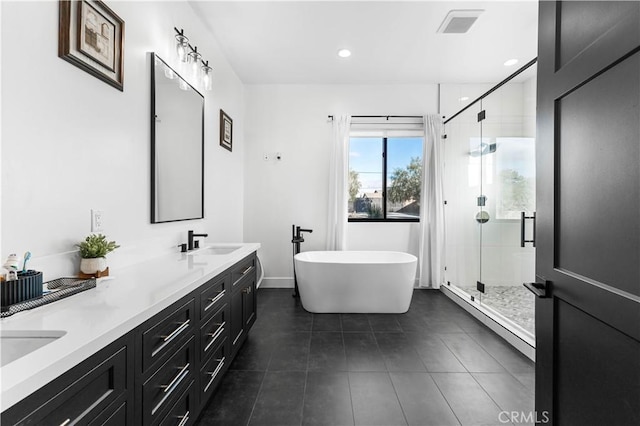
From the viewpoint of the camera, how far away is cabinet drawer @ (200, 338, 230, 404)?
164 cm

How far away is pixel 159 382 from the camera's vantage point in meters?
1.20

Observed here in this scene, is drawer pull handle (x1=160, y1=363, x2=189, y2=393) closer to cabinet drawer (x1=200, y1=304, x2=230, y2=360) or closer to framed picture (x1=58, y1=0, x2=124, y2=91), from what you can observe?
cabinet drawer (x1=200, y1=304, x2=230, y2=360)

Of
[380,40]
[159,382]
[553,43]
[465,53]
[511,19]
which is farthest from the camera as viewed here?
[465,53]

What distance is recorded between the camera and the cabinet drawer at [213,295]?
162 centimetres

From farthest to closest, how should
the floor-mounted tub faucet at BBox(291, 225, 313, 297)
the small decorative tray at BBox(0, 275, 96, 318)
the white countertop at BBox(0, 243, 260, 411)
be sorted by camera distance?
1. the floor-mounted tub faucet at BBox(291, 225, 313, 297)
2. the small decorative tray at BBox(0, 275, 96, 318)
3. the white countertop at BBox(0, 243, 260, 411)

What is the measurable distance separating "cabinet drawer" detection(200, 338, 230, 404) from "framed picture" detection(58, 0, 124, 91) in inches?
63.3

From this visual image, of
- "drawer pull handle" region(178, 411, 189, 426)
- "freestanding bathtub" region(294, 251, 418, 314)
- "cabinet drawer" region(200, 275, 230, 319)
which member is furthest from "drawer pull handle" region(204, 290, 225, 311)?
"freestanding bathtub" region(294, 251, 418, 314)

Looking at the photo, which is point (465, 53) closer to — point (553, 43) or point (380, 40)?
point (380, 40)

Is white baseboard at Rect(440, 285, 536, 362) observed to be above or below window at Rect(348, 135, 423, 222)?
below

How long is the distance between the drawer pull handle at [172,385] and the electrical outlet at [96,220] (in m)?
0.82

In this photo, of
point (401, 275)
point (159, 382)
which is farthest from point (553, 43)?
point (401, 275)

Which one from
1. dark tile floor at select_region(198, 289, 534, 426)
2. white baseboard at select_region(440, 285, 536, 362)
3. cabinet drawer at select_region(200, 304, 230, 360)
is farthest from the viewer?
white baseboard at select_region(440, 285, 536, 362)

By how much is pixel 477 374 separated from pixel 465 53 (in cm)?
319

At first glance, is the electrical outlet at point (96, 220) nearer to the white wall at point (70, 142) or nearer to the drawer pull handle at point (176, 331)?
the white wall at point (70, 142)
